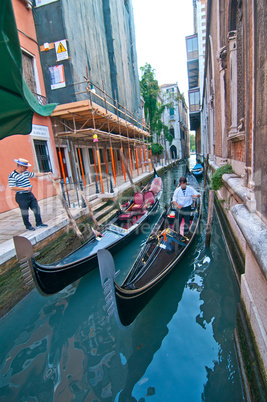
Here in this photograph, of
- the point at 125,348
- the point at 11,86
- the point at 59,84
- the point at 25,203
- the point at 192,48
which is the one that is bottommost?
the point at 125,348

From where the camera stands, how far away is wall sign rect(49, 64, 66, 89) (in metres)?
6.93

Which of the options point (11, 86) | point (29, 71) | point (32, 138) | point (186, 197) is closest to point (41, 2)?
point (29, 71)

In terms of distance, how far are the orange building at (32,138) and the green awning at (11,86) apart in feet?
11.8

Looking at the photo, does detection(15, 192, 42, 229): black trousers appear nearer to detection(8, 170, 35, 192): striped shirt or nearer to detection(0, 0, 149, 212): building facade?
detection(8, 170, 35, 192): striped shirt

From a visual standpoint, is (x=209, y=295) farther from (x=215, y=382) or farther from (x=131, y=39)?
(x=131, y=39)

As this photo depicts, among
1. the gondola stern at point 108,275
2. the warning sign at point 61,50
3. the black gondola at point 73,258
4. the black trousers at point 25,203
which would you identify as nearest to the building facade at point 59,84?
the warning sign at point 61,50

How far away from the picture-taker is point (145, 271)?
9.57 feet

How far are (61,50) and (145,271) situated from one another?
23.9 ft

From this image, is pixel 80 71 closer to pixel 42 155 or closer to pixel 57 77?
pixel 57 77

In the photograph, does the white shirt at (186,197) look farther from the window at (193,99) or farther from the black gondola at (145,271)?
the window at (193,99)

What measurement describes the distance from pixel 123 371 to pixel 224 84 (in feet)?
17.6

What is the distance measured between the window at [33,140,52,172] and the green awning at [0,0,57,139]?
449 centimetres

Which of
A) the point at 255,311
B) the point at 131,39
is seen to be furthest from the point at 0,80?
the point at 131,39

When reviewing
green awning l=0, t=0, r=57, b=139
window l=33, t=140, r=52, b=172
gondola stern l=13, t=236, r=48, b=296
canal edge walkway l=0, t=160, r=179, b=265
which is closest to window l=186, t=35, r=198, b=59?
window l=33, t=140, r=52, b=172
